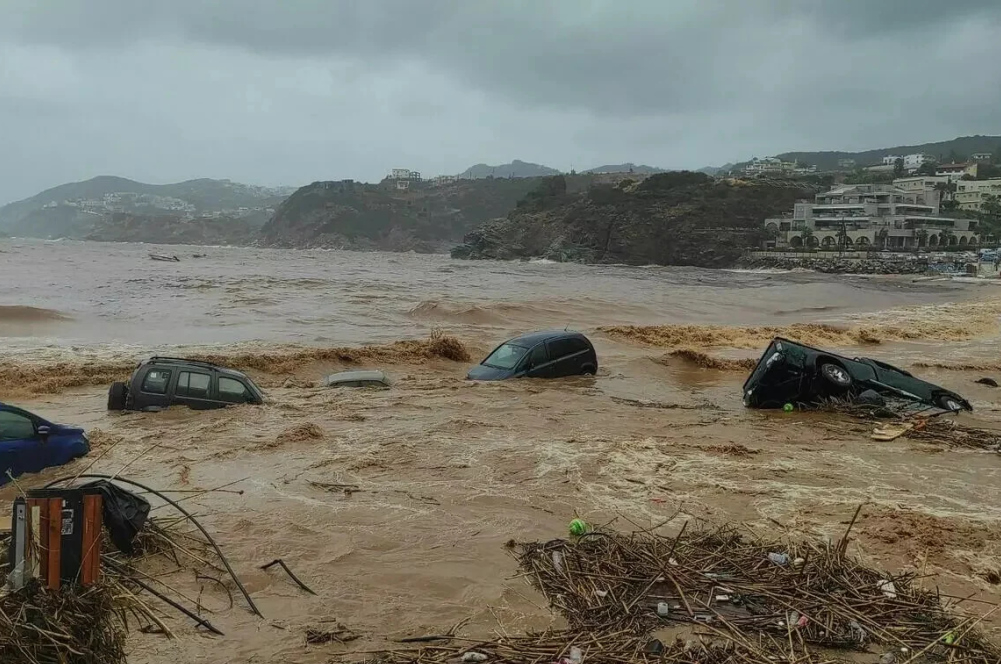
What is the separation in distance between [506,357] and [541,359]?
810mm

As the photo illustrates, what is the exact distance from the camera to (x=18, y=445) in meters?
8.10

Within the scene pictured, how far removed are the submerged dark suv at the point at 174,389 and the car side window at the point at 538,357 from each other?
242 inches

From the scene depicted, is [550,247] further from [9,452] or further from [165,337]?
[9,452]

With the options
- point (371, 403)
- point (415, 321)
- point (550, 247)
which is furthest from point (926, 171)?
point (371, 403)

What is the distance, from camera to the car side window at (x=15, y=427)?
8047 mm

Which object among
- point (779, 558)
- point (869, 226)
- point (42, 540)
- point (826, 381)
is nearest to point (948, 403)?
point (826, 381)

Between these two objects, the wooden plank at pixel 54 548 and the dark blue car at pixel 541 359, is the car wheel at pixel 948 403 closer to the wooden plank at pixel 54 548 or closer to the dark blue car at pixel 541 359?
the dark blue car at pixel 541 359

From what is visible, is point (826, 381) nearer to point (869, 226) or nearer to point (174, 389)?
point (174, 389)

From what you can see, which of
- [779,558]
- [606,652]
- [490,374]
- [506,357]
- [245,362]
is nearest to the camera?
[606,652]

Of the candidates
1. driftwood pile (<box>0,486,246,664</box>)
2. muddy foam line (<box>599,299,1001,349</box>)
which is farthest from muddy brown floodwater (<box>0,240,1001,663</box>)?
muddy foam line (<box>599,299,1001,349</box>)

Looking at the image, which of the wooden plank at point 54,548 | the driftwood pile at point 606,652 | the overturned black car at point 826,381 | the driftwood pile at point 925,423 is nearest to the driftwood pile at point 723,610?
the driftwood pile at point 606,652

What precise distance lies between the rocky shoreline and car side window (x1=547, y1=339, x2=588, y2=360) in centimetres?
8276

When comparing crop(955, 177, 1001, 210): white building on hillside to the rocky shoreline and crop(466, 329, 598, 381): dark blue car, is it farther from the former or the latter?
crop(466, 329, 598, 381): dark blue car

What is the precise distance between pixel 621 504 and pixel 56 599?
5.25m
